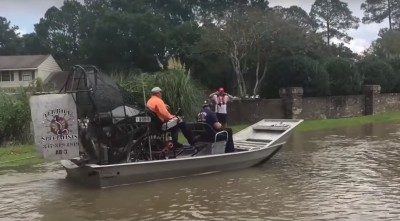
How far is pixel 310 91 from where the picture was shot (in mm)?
30797

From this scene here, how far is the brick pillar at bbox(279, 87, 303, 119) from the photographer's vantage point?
93.8ft

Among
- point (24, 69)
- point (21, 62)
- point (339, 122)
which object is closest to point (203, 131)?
point (339, 122)

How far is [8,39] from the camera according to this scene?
71.8 meters

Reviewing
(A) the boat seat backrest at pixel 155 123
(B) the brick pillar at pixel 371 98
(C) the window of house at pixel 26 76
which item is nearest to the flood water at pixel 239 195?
(A) the boat seat backrest at pixel 155 123

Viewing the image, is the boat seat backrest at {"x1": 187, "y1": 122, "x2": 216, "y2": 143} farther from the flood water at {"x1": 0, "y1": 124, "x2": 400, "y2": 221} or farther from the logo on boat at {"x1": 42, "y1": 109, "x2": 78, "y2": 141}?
the logo on boat at {"x1": 42, "y1": 109, "x2": 78, "y2": 141}

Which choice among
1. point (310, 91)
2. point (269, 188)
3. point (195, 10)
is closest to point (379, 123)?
point (310, 91)

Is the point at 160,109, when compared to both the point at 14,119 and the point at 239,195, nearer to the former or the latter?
the point at 239,195

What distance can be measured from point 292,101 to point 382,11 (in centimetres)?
5099

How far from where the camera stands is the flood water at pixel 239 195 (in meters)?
8.44

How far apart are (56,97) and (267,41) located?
20253 mm

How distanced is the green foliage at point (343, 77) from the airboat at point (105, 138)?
70.6ft

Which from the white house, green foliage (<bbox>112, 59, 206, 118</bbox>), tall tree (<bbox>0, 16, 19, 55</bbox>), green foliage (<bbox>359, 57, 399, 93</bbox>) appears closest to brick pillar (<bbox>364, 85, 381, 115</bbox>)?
green foliage (<bbox>359, 57, 399, 93</bbox>)

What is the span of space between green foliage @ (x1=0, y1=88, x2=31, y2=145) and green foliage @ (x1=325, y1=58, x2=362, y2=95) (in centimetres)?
1924

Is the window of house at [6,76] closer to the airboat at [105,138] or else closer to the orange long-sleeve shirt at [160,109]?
the airboat at [105,138]
